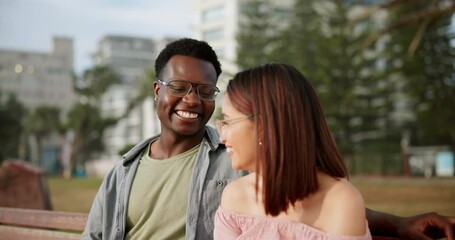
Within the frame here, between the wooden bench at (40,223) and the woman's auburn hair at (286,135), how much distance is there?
137cm

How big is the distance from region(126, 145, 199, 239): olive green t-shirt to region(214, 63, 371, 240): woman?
562 millimetres

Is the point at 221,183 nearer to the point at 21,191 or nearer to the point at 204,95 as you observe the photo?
the point at 204,95

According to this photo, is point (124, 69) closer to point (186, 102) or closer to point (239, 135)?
point (186, 102)

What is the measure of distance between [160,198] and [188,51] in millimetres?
615

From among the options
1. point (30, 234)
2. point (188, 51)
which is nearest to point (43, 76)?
point (30, 234)

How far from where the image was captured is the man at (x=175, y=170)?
217 cm

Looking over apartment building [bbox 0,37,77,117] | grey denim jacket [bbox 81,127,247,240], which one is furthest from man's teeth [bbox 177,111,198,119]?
apartment building [bbox 0,37,77,117]

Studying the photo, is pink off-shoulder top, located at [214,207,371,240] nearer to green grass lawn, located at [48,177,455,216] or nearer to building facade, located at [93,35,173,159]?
green grass lawn, located at [48,177,455,216]

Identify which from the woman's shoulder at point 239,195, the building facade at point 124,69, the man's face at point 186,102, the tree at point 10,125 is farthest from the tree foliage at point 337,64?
the building facade at point 124,69

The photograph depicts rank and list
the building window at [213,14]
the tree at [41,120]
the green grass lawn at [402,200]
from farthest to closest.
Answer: the tree at [41,120] < the building window at [213,14] < the green grass lawn at [402,200]

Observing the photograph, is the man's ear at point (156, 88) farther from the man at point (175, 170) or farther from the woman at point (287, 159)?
the woman at point (287, 159)

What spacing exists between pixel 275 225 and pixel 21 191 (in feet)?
22.1

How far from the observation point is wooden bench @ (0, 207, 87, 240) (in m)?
2.72

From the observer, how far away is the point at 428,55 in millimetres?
28000
